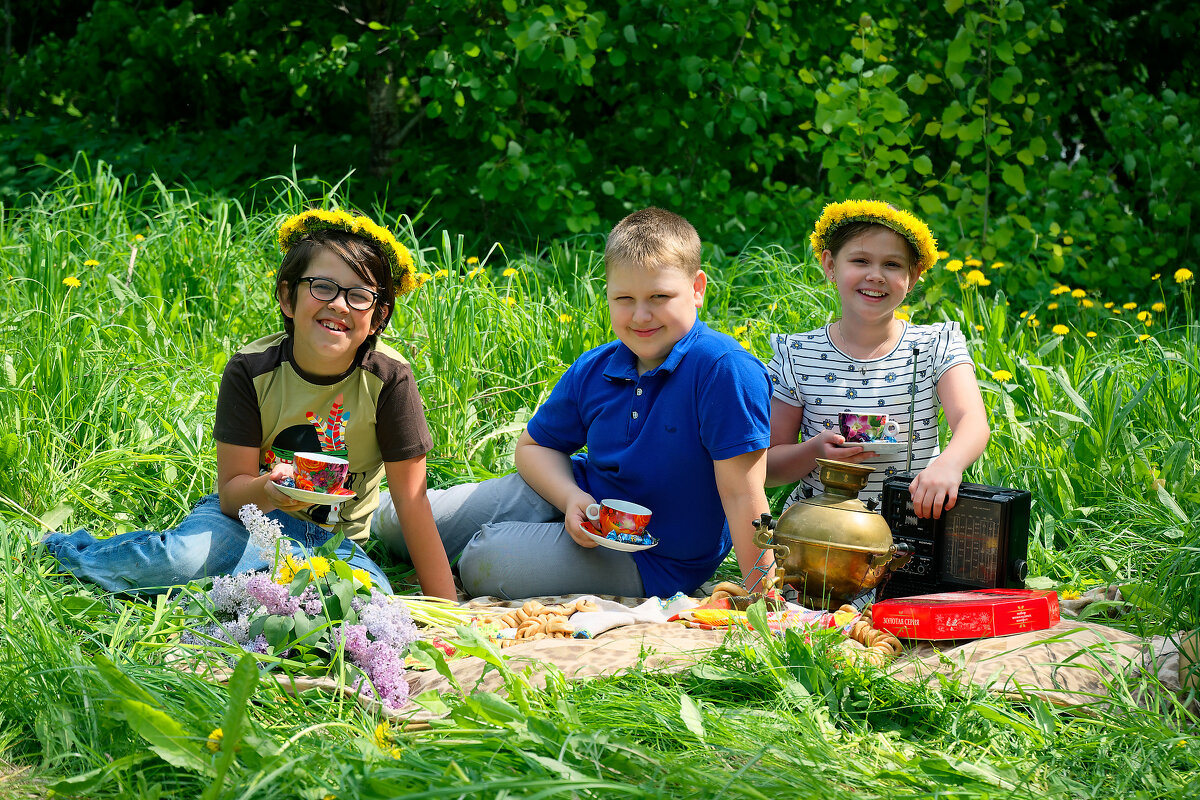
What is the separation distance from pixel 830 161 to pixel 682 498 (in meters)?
2.63

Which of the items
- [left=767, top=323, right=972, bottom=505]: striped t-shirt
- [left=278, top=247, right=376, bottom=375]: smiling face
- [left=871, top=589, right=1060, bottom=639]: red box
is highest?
[left=278, top=247, right=376, bottom=375]: smiling face

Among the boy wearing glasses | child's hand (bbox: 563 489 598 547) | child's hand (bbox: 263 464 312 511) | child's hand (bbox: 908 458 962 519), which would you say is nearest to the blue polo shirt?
child's hand (bbox: 563 489 598 547)

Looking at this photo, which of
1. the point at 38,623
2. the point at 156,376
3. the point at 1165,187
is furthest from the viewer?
the point at 1165,187

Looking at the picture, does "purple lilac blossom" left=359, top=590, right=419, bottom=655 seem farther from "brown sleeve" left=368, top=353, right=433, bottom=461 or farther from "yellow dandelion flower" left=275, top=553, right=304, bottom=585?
"brown sleeve" left=368, top=353, right=433, bottom=461

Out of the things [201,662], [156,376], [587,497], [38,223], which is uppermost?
[38,223]

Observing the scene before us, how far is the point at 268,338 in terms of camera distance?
111 inches

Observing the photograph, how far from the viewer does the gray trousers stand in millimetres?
2893

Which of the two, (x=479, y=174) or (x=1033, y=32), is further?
(x=479, y=174)

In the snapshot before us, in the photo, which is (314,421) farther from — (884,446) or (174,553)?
(884,446)

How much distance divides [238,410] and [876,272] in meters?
1.78

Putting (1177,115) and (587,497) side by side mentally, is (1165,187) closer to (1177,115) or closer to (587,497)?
(1177,115)

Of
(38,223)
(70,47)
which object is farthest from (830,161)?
(70,47)

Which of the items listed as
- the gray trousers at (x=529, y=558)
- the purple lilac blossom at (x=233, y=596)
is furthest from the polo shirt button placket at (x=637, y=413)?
the purple lilac blossom at (x=233, y=596)

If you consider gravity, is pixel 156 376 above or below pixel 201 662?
above
